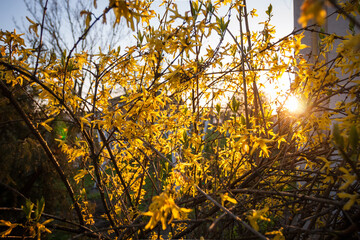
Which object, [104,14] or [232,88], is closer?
[104,14]

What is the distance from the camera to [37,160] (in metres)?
3.92

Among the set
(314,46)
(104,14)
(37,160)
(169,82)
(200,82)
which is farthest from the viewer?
(37,160)

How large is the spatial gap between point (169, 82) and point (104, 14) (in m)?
0.53

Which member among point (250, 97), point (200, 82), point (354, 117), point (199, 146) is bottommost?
point (354, 117)

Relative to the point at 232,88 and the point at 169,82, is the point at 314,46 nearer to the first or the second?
the point at 232,88

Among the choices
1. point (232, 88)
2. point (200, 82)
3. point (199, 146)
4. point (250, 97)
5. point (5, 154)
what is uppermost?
point (5, 154)

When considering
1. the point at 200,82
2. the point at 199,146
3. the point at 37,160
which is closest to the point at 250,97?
the point at 200,82

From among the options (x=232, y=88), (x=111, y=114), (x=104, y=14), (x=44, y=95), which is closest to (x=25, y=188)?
(x=44, y=95)

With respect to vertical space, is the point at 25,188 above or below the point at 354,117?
above

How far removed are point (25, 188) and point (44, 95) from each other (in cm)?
299

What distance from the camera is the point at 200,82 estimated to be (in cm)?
227

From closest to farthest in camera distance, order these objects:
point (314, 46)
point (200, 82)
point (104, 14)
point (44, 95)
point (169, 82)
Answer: point (104, 14) → point (169, 82) → point (44, 95) → point (200, 82) → point (314, 46)

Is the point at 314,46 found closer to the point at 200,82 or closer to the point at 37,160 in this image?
the point at 200,82

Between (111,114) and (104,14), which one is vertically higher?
(104,14)
